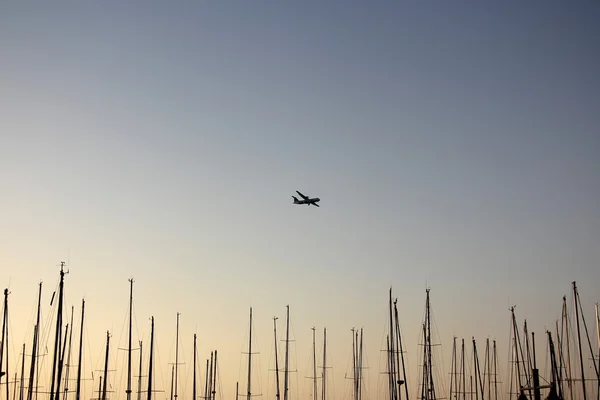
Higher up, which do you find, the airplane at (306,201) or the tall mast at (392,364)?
the airplane at (306,201)

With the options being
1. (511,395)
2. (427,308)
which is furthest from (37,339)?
(511,395)

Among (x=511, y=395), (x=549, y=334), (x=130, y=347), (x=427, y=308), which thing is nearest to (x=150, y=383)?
(x=130, y=347)

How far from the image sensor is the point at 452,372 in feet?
268

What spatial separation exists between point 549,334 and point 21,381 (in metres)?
40.6

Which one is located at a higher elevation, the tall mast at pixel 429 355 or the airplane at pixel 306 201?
the airplane at pixel 306 201

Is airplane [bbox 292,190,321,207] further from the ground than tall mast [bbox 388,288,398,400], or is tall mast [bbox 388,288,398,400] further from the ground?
airplane [bbox 292,190,321,207]

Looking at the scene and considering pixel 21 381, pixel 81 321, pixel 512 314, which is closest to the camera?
pixel 81 321

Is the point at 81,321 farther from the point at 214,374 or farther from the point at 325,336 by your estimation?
the point at 325,336

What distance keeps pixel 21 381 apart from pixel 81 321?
30.9 feet

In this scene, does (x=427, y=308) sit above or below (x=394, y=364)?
above

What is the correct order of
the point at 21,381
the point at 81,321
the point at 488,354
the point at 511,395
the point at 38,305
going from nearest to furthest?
the point at 38,305
the point at 81,321
the point at 21,381
the point at 511,395
the point at 488,354

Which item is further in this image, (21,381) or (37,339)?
(21,381)

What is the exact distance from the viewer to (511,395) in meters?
77.8

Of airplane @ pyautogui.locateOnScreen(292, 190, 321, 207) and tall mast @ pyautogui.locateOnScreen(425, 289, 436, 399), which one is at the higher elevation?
airplane @ pyautogui.locateOnScreen(292, 190, 321, 207)
